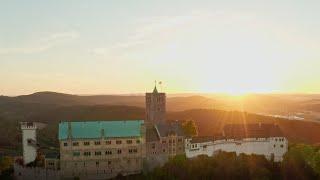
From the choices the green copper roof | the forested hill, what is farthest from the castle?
the forested hill

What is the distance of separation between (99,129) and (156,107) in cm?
1990

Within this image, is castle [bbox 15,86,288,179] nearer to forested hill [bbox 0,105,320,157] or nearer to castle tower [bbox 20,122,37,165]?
castle tower [bbox 20,122,37,165]

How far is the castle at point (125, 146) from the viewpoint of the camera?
85.4 metres

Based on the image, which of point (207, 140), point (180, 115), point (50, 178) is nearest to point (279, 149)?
point (207, 140)

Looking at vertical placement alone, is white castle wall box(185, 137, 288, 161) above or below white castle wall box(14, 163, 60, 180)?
above

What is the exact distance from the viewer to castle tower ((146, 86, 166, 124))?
4122 inches

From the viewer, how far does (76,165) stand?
85.2m

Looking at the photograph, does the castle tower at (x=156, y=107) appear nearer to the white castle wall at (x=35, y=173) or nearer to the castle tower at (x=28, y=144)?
the castle tower at (x=28, y=144)

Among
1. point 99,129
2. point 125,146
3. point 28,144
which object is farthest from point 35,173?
point 125,146

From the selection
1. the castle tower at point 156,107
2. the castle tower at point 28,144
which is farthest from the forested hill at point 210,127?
the castle tower at point 28,144

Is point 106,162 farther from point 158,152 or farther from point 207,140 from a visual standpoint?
point 207,140

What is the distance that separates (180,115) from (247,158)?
102553 mm

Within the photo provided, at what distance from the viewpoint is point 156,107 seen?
346 ft

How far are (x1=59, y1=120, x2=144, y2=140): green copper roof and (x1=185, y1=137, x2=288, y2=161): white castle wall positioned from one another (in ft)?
33.9
